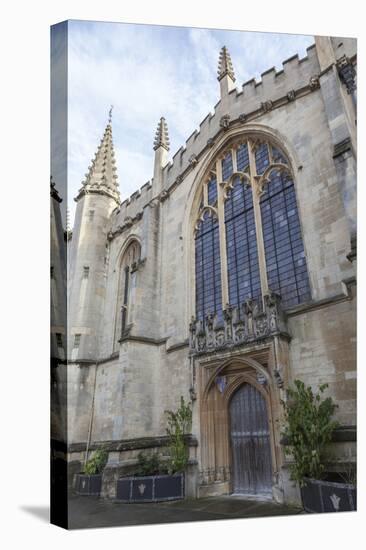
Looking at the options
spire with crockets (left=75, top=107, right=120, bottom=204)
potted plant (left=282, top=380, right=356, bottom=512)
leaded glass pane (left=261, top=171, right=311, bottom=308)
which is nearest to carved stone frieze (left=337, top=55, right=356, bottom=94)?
leaded glass pane (left=261, top=171, right=311, bottom=308)

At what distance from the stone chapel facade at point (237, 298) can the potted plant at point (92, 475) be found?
1.05ft

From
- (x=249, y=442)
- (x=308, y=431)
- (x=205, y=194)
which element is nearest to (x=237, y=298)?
(x=249, y=442)

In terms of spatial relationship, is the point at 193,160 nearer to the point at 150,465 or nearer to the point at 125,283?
the point at 125,283

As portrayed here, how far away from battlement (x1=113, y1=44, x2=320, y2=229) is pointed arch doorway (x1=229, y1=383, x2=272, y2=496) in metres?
7.41

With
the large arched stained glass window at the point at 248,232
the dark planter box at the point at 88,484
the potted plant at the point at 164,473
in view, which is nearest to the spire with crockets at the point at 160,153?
the large arched stained glass window at the point at 248,232

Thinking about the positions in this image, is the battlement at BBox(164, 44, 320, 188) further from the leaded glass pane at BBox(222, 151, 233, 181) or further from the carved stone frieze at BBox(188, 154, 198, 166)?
the leaded glass pane at BBox(222, 151, 233, 181)

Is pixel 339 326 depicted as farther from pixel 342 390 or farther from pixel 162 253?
pixel 162 253

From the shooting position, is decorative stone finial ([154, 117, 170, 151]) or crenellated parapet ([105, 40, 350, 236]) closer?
crenellated parapet ([105, 40, 350, 236])

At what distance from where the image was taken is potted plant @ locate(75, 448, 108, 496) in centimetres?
858

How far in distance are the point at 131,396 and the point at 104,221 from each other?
27.4ft

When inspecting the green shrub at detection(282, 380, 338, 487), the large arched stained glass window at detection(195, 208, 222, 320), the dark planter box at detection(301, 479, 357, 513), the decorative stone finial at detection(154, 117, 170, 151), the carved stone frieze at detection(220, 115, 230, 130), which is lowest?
the dark planter box at detection(301, 479, 357, 513)

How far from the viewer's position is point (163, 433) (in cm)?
1028

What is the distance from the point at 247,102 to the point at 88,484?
10630 millimetres

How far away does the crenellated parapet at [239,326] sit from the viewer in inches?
341
